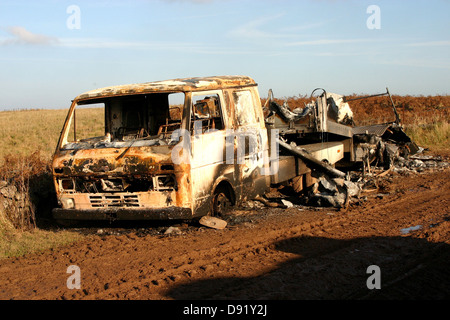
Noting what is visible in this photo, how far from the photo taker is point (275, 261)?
19.4 ft

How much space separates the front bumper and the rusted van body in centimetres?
1

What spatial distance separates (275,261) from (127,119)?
426 cm

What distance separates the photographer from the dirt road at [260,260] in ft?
16.2

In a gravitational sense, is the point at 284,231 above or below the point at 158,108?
below

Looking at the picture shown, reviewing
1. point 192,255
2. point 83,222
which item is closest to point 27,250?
point 83,222

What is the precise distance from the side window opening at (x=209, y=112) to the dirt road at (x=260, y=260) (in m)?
1.60

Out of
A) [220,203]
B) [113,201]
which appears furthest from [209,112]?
[113,201]

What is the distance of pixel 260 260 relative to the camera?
596cm

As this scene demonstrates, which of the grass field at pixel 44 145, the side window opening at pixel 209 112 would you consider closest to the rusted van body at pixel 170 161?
the side window opening at pixel 209 112

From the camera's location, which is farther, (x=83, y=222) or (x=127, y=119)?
(x=127, y=119)

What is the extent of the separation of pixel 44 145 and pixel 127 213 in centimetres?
1627

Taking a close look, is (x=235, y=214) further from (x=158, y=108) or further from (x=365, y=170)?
(x=365, y=170)

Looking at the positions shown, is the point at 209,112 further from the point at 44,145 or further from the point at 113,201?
the point at 44,145

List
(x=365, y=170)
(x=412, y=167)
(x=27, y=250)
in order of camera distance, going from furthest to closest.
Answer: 1. (x=412, y=167)
2. (x=365, y=170)
3. (x=27, y=250)
